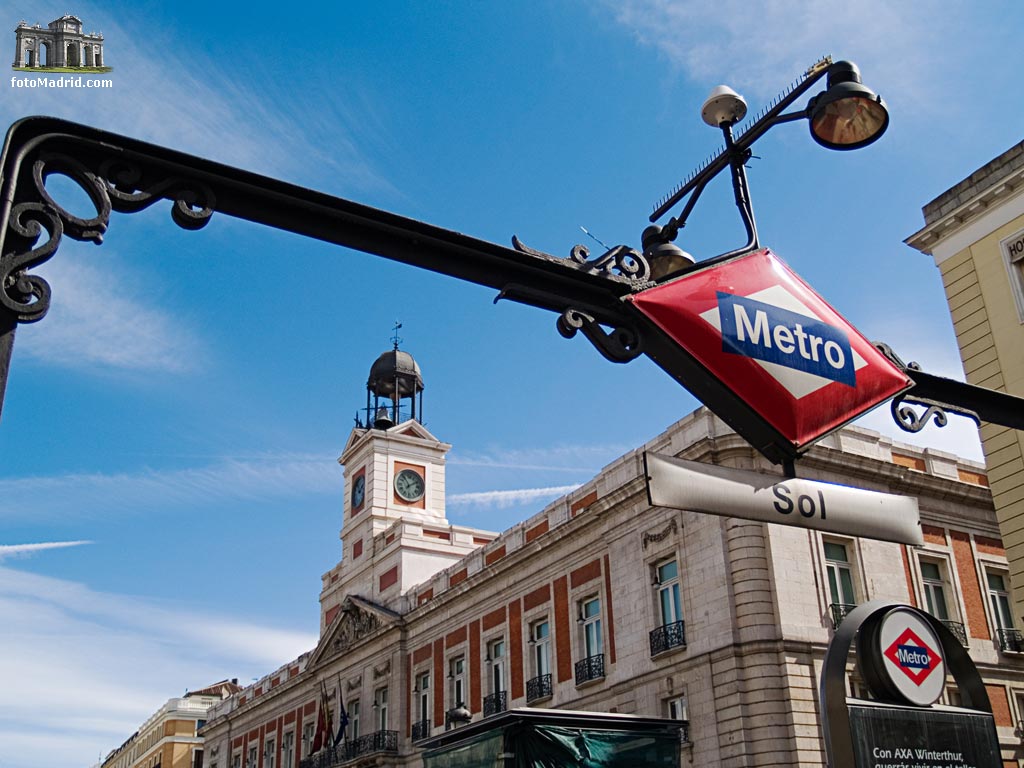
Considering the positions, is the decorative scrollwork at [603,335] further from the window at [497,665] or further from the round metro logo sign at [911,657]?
the window at [497,665]

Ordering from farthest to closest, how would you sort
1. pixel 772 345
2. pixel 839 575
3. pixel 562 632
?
1. pixel 562 632
2. pixel 839 575
3. pixel 772 345

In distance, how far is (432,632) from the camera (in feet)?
116

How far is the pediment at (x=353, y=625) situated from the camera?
38.4 meters

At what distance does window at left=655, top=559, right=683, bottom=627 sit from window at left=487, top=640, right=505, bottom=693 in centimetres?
772

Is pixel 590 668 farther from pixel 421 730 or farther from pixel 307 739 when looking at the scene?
pixel 307 739

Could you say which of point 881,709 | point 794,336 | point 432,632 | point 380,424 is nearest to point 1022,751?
point 432,632

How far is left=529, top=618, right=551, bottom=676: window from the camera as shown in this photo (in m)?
28.9

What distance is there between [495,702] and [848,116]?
27205mm

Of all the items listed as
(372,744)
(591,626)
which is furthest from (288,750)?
(591,626)

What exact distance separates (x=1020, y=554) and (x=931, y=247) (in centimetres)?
579

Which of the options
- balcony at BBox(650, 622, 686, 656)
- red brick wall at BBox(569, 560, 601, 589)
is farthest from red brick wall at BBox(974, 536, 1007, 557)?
red brick wall at BBox(569, 560, 601, 589)

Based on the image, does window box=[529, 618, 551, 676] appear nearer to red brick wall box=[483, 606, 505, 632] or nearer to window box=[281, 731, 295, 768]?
red brick wall box=[483, 606, 505, 632]

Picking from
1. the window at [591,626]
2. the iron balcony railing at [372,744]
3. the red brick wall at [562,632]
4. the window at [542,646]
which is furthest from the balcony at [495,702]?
the iron balcony railing at [372,744]

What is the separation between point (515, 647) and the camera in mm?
30344
